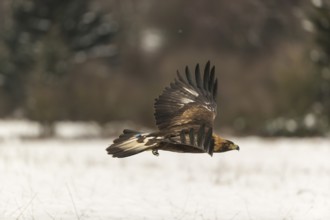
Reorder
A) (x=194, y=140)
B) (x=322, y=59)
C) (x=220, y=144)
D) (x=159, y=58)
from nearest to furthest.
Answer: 1. (x=194, y=140)
2. (x=220, y=144)
3. (x=322, y=59)
4. (x=159, y=58)

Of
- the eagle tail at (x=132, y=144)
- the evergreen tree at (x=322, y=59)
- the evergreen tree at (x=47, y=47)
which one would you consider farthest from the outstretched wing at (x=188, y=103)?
the evergreen tree at (x=47, y=47)

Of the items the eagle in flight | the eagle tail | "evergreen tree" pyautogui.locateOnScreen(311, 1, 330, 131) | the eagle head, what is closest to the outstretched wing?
the eagle in flight

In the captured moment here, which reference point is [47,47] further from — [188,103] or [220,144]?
[220,144]

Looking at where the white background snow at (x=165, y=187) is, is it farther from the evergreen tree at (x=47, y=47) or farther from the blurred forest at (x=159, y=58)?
the evergreen tree at (x=47, y=47)

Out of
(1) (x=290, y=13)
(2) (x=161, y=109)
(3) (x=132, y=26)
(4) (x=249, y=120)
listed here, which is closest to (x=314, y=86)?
(4) (x=249, y=120)

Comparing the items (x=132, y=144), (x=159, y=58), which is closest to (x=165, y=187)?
(x=132, y=144)

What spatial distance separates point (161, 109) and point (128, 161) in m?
9.17

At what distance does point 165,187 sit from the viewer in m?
11.4

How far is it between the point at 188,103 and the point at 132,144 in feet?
3.45

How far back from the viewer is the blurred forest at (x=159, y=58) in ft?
84.5

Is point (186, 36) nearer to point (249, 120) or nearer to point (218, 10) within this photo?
point (218, 10)

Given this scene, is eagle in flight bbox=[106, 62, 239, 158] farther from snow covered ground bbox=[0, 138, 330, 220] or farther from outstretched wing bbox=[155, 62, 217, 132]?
snow covered ground bbox=[0, 138, 330, 220]

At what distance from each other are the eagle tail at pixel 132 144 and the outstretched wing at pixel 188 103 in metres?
0.38

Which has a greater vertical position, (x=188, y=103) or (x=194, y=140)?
(x=188, y=103)
